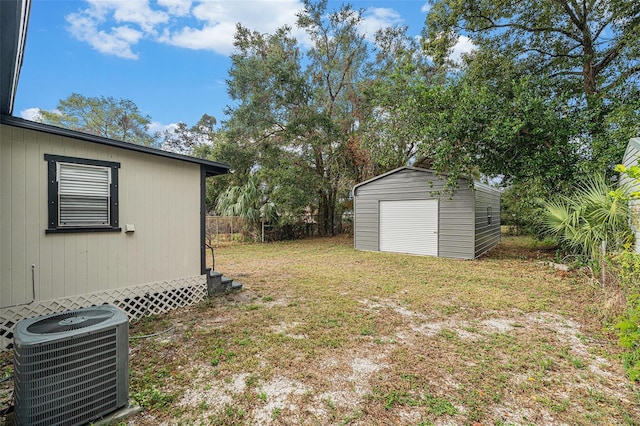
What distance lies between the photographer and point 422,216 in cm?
901

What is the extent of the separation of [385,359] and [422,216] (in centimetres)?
686

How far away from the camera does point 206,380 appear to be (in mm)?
2438

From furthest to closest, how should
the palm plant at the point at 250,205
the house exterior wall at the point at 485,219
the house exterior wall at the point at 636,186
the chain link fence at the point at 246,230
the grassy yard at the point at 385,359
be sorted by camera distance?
the palm plant at the point at 250,205
the chain link fence at the point at 246,230
the house exterior wall at the point at 485,219
the house exterior wall at the point at 636,186
the grassy yard at the point at 385,359

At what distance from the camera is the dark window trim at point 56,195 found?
3.16 m

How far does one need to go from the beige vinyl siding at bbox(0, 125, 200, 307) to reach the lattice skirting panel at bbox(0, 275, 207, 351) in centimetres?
8

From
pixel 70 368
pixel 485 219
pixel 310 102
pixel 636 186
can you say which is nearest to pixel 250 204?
pixel 310 102

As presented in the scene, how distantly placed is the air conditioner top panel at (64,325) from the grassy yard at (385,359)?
667 mm

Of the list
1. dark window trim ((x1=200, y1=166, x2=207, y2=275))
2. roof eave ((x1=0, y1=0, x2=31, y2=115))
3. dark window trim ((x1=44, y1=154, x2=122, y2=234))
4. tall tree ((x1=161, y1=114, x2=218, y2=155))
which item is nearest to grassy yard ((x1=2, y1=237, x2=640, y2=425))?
dark window trim ((x1=200, y1=166, x2=207, y2=275))

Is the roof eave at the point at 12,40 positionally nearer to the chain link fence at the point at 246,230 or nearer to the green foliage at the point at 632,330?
the green foliage at the point at 632,330

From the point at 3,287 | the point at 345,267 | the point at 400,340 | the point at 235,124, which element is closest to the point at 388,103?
the point at 345,267

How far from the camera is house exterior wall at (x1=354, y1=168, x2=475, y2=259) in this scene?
325 inches

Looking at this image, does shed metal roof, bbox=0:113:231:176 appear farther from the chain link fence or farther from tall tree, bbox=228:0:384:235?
tall tree, bbox=228:0:384:235

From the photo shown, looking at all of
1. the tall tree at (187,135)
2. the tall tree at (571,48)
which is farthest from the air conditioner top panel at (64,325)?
the tall tree at (187,135)

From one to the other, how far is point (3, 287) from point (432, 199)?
8.91 m
